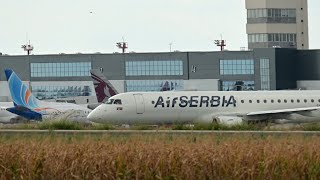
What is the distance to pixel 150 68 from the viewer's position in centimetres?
10338

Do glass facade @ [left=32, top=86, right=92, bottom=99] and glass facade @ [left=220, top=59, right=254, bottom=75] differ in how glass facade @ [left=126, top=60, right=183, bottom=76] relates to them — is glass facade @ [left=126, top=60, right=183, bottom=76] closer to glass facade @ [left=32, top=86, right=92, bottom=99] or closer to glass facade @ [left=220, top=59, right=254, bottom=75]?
glass facade @ [left=32, top=86, right=92, bottom=99]

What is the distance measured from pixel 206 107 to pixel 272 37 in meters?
80.9

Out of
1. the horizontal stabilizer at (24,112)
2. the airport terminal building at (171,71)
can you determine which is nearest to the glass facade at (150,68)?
the airport terminal building at (171,71)

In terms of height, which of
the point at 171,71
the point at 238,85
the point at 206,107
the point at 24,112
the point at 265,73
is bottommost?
the point at 24,112

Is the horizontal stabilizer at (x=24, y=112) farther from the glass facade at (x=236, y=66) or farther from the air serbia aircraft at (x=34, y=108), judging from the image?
the glass facade at (x=236, y=66)

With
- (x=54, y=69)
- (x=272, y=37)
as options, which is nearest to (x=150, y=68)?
(x=54, y=69)

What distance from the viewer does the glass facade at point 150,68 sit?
102375 mm

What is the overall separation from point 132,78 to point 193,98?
183 ft

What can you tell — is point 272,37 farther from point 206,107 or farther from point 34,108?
point 206,107

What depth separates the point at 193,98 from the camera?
47062 millimetres

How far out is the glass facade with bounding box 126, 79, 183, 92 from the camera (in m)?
101

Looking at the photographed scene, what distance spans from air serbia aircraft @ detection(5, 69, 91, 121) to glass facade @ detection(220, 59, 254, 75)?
38.1m

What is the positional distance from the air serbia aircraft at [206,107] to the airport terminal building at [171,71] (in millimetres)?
47078

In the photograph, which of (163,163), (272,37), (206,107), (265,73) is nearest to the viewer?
(163,163)
